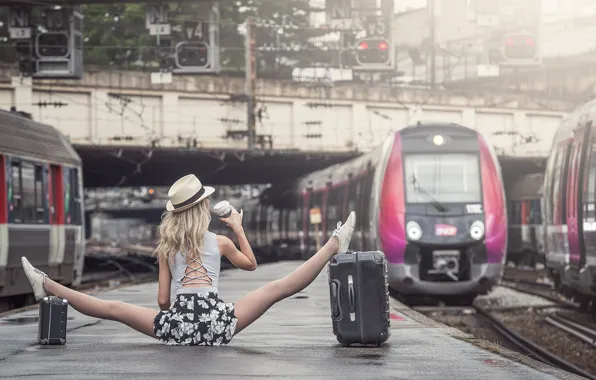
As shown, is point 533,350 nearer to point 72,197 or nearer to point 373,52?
point 72,197

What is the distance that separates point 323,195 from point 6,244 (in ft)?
63.7

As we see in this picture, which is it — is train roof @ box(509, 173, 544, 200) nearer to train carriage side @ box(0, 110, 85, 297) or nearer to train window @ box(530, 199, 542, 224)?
train window @ box(530, 199, 542, 224)

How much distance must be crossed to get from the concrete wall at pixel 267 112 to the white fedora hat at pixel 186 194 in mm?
37053

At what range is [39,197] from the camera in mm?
21297

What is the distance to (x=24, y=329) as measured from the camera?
1252cm

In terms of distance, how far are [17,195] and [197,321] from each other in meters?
10.5

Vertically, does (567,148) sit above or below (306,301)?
above

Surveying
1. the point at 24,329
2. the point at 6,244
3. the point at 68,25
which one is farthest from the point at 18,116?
the point at 24,329

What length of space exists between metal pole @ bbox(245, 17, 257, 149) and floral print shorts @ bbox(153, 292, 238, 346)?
39.0m

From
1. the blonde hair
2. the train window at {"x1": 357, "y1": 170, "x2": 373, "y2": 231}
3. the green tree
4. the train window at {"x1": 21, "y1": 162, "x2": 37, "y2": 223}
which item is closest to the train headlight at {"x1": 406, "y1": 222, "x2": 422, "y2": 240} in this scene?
A: the train window at {"x1": 357, "y1": 170, "x2": 373, "y2": 231}

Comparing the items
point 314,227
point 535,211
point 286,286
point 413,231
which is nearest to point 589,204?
point 413,231

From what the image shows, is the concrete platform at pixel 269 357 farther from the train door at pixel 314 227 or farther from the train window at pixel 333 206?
the train door at pixel 314 227

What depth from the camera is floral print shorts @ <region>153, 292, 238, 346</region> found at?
31.6 feet

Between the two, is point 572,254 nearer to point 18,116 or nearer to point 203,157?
point 18,116
